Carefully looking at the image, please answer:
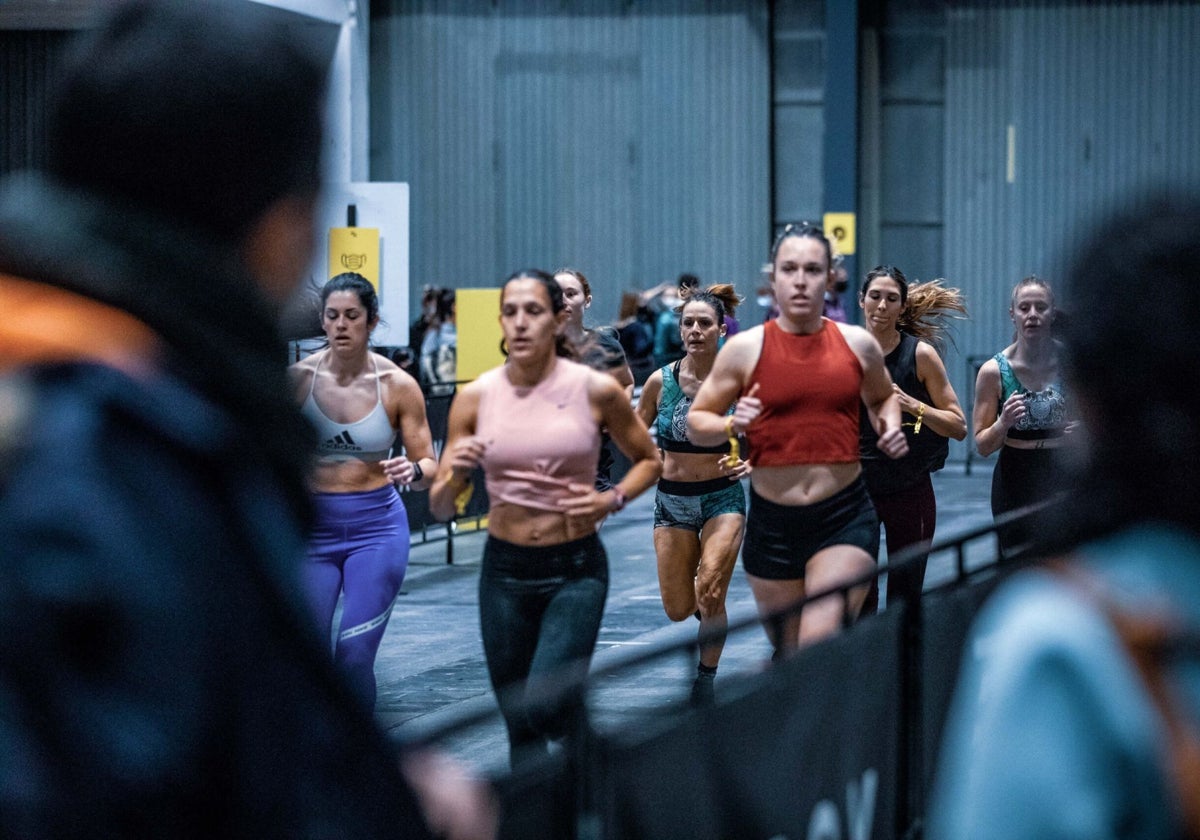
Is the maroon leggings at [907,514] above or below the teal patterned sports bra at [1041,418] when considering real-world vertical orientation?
below

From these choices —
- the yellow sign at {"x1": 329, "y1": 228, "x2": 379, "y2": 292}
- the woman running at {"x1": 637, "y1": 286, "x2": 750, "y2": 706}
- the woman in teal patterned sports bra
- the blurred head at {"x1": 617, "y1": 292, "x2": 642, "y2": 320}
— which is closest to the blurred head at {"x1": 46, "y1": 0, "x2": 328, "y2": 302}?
the woman running at {"x1": 637, "y1": 286, "x2": 750, "y2": 706}

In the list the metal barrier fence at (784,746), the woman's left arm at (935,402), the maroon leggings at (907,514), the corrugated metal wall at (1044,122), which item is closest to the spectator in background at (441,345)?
the corrugated metal wall at (1044,122)

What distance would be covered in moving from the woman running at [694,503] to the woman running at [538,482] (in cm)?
200

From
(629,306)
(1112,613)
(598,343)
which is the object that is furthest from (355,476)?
(629,306)

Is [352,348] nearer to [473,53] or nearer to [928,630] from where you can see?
[928,630]

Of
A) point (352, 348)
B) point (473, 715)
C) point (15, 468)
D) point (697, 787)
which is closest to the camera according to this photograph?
point (15, 468)

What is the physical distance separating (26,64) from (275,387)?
22160 mm

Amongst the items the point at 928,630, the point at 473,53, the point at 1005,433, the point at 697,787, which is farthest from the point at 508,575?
the point at 473,53

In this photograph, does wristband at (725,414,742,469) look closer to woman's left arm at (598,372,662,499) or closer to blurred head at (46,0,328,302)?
woman's left arm at (598,372,662,499)

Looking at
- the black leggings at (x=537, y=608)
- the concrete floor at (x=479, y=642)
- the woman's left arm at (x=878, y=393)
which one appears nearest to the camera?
the black leggings at (x=537, y=608)

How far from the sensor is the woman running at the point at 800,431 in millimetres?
Answer: 6711

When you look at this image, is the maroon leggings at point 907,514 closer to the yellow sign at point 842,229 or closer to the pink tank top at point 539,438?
the pink tank top at point 539,438

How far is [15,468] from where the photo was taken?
130cm

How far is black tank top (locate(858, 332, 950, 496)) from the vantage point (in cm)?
845
